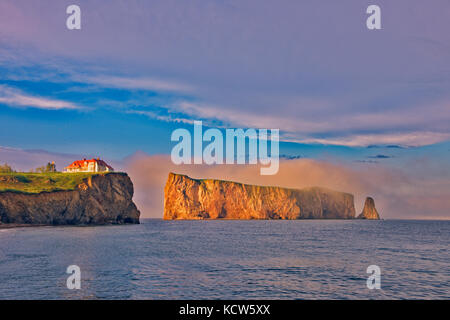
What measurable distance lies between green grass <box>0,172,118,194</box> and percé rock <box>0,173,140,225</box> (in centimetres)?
315

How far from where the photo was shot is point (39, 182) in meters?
138

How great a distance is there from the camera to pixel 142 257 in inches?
1708

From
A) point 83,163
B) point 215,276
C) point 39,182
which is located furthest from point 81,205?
point 215,276

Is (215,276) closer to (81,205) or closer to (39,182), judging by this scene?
(81,205)

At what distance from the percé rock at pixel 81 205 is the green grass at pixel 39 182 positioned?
3.15 m

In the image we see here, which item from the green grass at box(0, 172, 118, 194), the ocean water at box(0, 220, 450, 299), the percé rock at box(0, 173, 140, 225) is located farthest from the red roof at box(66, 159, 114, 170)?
the ocean water at box(0, 220, 450, 299)

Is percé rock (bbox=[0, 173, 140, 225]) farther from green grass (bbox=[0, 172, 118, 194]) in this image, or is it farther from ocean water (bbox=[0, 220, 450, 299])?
ocean water (bbox=[0, 220, 450, 299])

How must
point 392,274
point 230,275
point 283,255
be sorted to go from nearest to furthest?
point 230,275, point 392,274, point 283,255

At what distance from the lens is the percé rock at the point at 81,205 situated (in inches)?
4471

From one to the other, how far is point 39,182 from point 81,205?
68.2 feet
